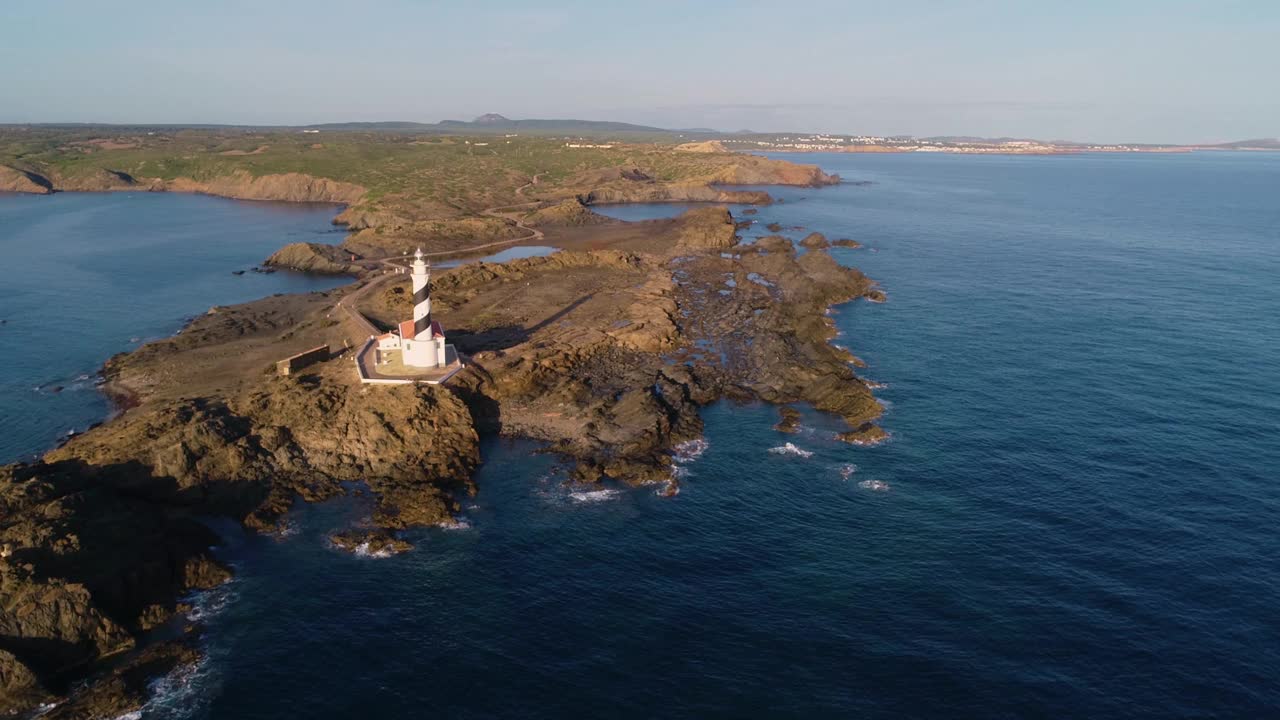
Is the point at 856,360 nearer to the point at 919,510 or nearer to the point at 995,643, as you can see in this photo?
the point at 919,510

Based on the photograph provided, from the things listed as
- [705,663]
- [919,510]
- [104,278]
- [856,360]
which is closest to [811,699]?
[705,663]

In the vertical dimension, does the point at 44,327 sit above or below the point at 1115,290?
below

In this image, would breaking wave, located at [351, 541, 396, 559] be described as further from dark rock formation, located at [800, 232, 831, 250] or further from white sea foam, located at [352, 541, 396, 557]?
dark rock formation, located at [800, 232, 831, 250]

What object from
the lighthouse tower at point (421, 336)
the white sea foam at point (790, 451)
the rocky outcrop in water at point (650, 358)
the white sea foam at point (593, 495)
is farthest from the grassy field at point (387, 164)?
the white sea foam at point (593, 495)

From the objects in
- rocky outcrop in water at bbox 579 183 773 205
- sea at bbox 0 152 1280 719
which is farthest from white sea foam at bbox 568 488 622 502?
rocky outcrop in water at bbox 579 183 773 205

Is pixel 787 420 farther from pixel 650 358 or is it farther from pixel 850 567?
pixel 850 567

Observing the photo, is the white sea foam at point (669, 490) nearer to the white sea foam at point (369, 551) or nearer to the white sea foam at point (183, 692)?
the white sea foam at point (369, 551)
